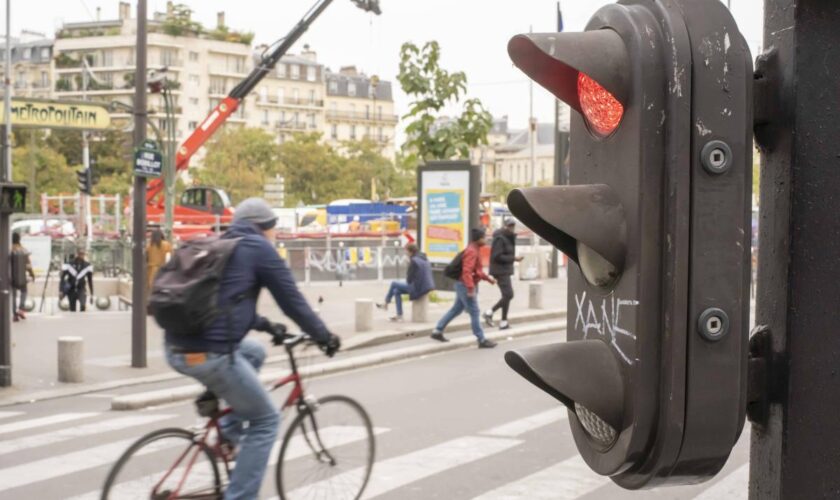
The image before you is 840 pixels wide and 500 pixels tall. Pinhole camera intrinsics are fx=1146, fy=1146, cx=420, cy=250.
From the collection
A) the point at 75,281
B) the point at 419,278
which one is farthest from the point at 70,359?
the point at 75,281

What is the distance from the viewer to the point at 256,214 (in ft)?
19.2

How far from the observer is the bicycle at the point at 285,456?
19.1 feet

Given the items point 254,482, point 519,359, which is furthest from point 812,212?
point 254,482

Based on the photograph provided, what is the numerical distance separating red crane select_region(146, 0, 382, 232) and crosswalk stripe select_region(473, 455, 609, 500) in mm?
15309

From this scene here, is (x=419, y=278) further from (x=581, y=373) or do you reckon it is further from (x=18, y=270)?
(x=581, y=373)

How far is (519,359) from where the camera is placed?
1.79 m

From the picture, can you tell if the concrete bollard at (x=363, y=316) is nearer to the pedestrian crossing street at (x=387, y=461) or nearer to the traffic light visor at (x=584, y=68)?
the pedestrian crossing street at (x=387, y=461)

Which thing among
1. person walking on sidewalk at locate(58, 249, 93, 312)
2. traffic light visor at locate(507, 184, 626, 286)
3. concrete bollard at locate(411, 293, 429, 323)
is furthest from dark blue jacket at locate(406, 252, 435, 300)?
traffic light visor at locate(507, 184, 626, 286)

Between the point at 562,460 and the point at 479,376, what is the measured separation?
5.07m

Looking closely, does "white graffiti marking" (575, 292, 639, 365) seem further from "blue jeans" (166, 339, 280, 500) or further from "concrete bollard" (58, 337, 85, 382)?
"concrete bollard" (58, 337, 85, 382)

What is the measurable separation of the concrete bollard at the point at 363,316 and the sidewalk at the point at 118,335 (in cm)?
19

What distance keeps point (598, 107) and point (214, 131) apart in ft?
113

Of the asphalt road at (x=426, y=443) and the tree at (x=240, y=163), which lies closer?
the asphalt road at (x=426, y=443)

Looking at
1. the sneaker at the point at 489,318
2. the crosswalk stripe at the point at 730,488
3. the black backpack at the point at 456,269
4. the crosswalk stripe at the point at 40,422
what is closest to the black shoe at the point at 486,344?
the black backpack at the point at 456,269
